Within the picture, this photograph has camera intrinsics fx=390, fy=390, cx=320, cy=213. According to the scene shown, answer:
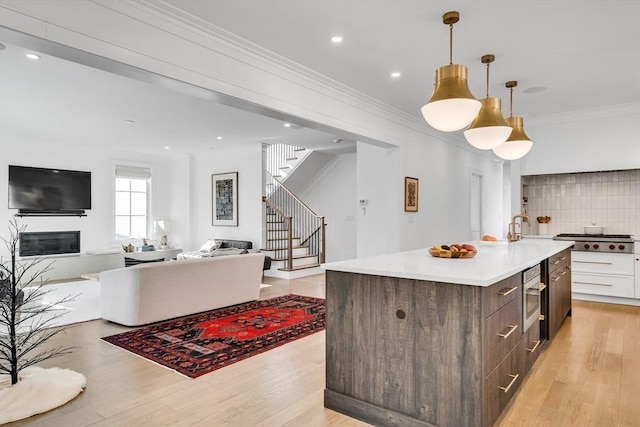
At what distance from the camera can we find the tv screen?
7.48 m

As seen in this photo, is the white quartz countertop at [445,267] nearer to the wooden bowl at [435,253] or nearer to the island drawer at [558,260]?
the wooden bowl at [435,253]

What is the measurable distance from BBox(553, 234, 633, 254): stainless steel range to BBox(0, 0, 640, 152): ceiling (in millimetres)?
1818

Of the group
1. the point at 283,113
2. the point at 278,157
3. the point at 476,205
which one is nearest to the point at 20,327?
the point at 283,113

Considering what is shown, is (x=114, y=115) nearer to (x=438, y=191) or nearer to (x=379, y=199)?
(x=379, y=199)

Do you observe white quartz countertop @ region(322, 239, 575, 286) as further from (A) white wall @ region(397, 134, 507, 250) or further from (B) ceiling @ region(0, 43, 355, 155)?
(A) white wall @ region(397, 134, 507, 250)

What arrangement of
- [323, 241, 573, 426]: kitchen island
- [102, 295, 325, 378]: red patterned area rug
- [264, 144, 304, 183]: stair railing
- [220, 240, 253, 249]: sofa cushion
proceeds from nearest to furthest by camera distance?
[323, 241, 573, 426]: kitchen island < [102, 295, 325, 378]: red patterned area rug < [220, 240, 253, 249]: sofa cushion < [264, 144, 304, 183]: stair railing

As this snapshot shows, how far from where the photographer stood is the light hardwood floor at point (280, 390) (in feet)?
7.72

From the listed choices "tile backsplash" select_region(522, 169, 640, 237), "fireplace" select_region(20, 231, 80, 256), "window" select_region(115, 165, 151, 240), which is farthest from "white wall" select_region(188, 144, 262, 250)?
"tile backsplash" select_region(522, 169, 640, 237)

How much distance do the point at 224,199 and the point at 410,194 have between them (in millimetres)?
4688

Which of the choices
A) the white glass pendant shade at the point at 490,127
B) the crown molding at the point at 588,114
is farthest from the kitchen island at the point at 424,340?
the crown molding at the point at 588,114

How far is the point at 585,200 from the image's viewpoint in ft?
Answer: 19.2

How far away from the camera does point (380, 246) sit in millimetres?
6004

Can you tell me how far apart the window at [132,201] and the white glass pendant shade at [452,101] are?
27.4ft

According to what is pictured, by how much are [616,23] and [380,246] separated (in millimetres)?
3819
